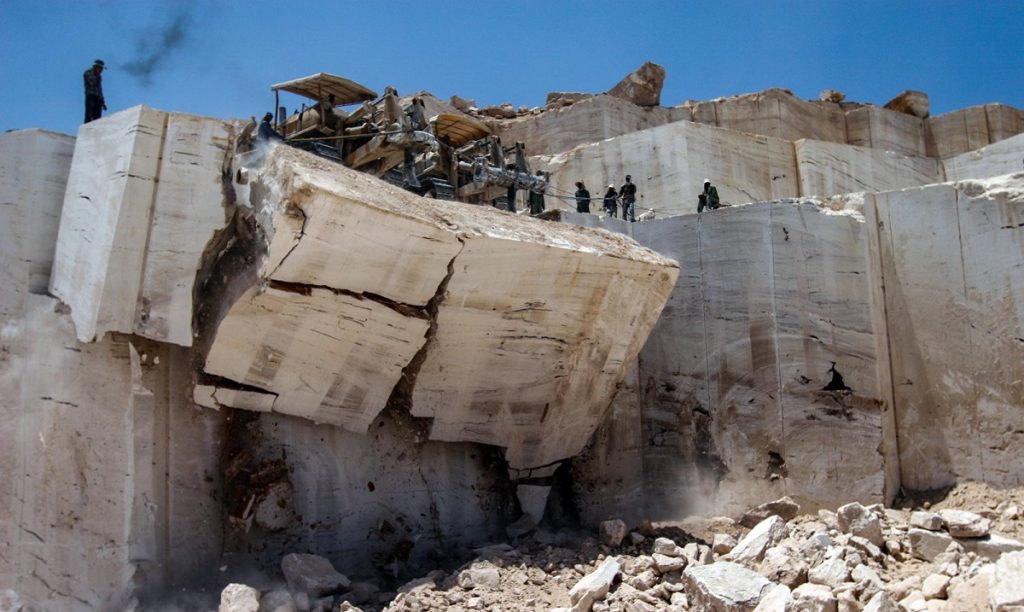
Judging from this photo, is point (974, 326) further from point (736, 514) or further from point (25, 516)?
point (25, 516)

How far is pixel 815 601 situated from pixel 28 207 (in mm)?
6190

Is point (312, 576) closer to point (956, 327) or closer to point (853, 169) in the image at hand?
point (956, 327)

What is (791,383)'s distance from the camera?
10094 mm

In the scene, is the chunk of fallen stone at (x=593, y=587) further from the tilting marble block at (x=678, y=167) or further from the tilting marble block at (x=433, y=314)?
the tilting marble block at (x=678, y=167)

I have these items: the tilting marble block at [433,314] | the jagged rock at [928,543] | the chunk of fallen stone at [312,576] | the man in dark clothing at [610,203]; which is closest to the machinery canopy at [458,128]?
the man in dark clothing at [610,203]

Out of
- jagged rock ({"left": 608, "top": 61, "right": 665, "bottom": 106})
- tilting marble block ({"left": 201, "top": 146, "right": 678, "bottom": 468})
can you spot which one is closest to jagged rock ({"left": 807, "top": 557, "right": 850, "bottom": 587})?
tilting marble block ({"left": 201, "top": 146, "right": 678, "bottom": 468})

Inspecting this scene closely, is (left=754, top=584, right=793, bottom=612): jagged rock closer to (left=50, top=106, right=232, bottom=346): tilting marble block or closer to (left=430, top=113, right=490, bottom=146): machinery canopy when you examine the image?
(left=50, top=106, right=232, bottom=346): tilting marble block

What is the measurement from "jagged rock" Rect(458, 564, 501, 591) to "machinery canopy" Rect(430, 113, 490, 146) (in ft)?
20.2

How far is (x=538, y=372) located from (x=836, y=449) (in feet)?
10.5

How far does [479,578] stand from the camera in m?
7.51

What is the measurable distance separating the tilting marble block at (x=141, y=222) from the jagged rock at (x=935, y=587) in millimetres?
5290

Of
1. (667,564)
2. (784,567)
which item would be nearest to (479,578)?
(667,564)

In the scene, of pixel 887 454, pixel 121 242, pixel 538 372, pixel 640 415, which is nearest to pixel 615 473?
pixel 640 415

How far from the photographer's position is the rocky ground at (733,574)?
20.2ft
